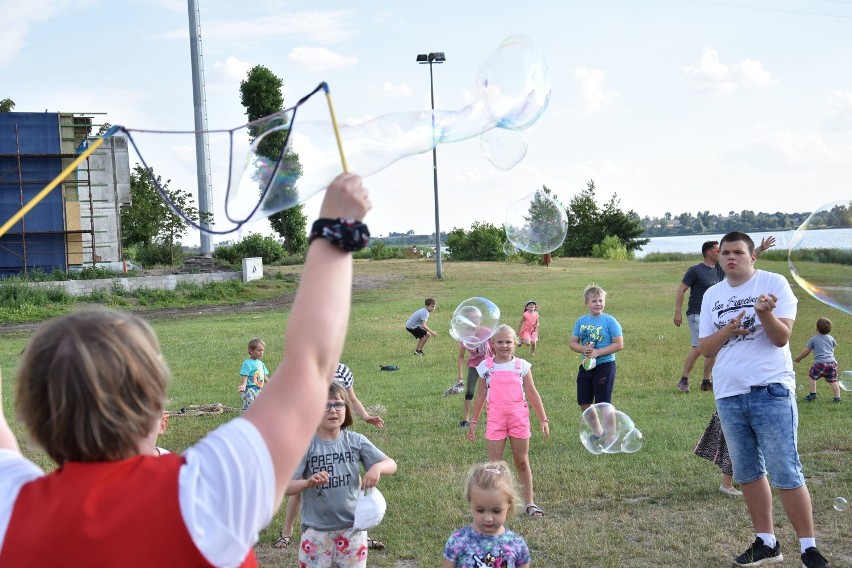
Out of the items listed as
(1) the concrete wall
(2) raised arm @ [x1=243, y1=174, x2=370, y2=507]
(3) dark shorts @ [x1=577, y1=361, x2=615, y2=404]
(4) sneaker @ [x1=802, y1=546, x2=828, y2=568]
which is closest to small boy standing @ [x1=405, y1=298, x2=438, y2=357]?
(3) dark shorts @ [x1=577, y1=361, x2=615, y2=404]

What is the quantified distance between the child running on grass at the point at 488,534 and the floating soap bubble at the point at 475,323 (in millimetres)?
4460

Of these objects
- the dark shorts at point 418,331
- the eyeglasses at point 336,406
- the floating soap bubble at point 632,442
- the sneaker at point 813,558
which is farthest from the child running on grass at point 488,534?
the dark shorts at point 418,331

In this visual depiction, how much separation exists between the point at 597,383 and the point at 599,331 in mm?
A: 550

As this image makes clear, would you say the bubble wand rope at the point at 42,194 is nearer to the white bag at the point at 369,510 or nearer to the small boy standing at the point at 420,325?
the white bag at the point at 369,510

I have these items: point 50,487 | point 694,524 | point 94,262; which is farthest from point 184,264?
point 50,487

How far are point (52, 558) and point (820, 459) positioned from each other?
25.7ft

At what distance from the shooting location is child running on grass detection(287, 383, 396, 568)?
15.5 feet

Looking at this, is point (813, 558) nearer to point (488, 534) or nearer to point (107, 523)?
point (488, 534)

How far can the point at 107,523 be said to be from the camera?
1349mm

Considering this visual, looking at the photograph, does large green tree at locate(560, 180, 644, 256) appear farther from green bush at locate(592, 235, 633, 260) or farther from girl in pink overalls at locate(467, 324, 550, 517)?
girl in pink overalls at locate(467, 324, 550, 517)

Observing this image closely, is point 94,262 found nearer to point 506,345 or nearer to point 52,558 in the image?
point 506,345

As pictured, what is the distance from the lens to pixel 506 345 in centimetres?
727

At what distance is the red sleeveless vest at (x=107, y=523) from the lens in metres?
1.35

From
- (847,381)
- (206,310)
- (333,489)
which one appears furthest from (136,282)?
(333,489)
